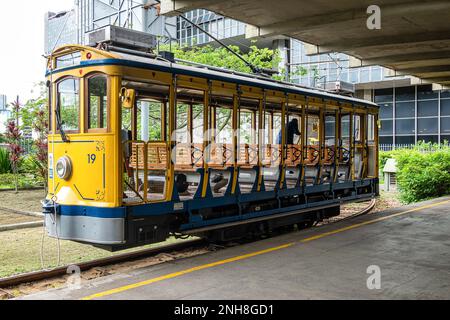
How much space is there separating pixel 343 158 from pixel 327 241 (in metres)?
4.22

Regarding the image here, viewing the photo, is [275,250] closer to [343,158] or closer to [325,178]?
[325,178]

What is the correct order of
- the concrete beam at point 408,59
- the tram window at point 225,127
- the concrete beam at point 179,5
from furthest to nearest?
the concrete beam at point 408,59, the concrete beam at point 179,5, the tram window at point 225,127

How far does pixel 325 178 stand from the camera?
12070 mm

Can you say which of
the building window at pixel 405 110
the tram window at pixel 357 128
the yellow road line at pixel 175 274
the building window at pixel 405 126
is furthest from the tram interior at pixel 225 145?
the building window at pixel 405 110

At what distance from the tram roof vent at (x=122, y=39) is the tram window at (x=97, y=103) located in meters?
0.62

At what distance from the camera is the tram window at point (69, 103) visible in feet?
25.1

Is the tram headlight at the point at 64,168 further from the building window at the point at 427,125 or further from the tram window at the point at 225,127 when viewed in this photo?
the building window at the point at 427,125

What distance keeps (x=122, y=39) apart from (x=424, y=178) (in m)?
13.8

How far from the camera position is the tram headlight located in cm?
749

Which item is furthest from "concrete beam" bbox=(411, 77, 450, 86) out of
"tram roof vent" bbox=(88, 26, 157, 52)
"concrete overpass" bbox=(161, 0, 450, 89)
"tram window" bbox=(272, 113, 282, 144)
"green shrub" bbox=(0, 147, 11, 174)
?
"green shrub" bbox=(0, 147, 11, 174)

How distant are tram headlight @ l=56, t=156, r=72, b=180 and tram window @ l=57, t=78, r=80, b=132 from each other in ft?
1.61

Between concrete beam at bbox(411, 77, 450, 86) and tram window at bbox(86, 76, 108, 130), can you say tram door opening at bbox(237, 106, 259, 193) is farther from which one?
concrete beam at bbox(411, 77, 450, 86)

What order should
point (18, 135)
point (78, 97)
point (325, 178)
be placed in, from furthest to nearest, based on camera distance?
point (18, 135), point (325, 178), point (78, 97)
